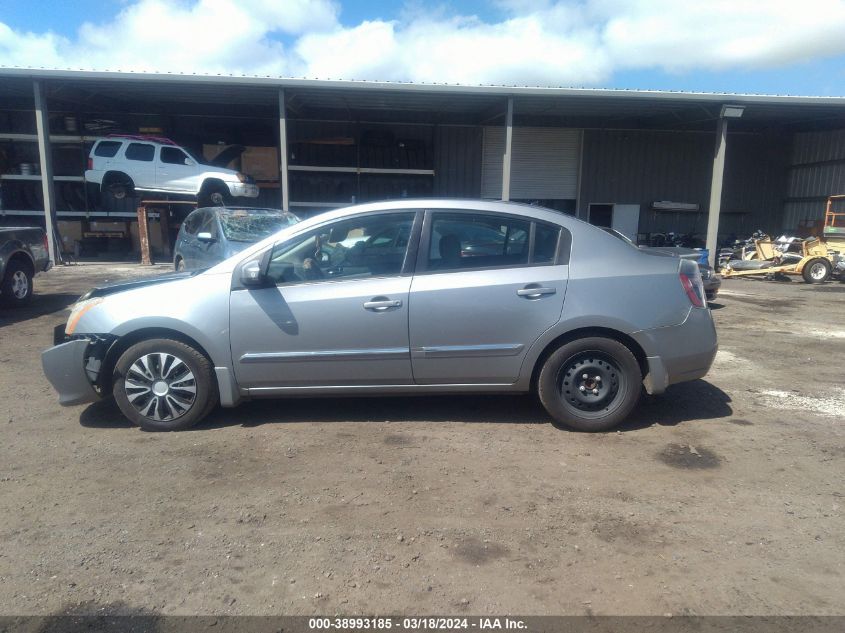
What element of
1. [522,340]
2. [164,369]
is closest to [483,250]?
[522,340]

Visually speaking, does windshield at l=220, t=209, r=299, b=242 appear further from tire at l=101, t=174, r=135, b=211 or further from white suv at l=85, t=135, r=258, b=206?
tire at l=101, t=174, r=135, b=211

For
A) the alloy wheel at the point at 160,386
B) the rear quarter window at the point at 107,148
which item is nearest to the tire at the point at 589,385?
the alloy wheel at the point at 160,386

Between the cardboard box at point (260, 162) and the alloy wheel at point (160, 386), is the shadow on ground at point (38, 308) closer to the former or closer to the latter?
the alloy wheel at point (160, 386)

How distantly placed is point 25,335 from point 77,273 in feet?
26.3

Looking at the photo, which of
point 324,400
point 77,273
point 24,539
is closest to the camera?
point 24,539

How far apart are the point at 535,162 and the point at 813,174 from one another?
10247mm

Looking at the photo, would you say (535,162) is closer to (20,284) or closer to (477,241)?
(20,284)

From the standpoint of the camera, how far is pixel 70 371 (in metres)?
4.48

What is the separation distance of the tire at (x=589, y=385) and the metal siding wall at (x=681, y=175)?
19.1 meters

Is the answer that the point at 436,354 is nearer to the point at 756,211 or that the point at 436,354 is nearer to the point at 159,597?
the point at 159,597

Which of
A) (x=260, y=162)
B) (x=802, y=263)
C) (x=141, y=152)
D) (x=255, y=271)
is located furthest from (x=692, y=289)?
(x=260, y=162)

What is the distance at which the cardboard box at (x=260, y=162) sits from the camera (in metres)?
20.9

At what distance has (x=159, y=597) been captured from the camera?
8.80 ft

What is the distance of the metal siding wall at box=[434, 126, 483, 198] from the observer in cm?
2178
